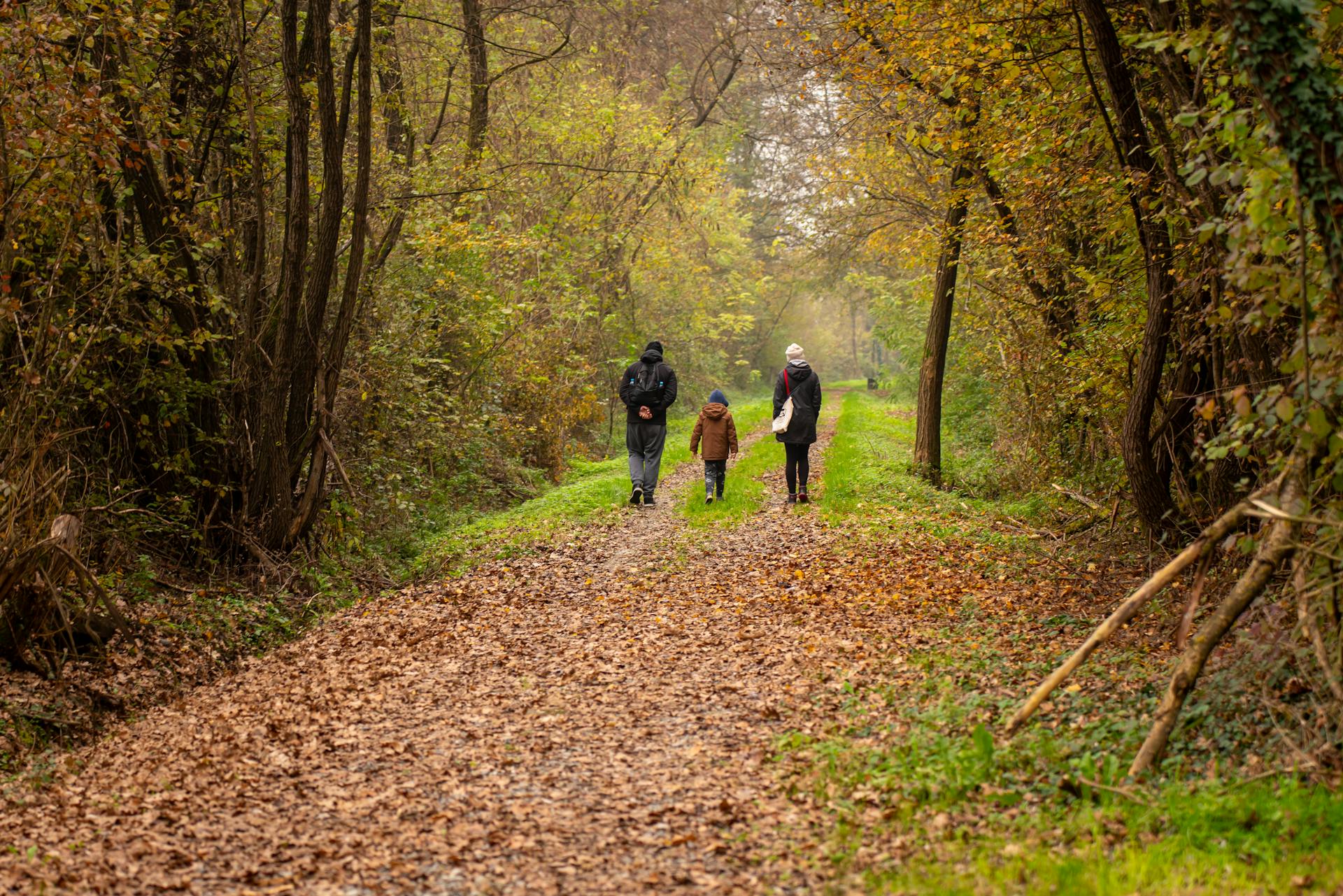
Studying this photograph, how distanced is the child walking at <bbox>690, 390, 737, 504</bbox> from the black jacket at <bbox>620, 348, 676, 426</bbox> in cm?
57

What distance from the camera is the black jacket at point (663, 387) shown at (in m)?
13.6

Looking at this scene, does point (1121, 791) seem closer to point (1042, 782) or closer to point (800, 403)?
point (1042, 782)

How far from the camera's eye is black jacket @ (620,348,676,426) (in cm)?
1363

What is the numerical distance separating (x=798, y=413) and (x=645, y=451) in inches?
93.2

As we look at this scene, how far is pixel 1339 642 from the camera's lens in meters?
4.41

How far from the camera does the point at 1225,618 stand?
4.61 meters

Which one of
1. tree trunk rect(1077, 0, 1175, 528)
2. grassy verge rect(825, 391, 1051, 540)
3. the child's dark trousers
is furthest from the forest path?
the child's dark trousers

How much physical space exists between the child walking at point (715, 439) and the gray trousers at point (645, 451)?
0.58 meters

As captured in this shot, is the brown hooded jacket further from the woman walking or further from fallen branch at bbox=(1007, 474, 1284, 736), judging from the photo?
fallen branch at bbox=(1007, 474, 1284, 736)

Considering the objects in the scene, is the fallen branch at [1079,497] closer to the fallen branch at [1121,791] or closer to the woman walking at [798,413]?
the woman walking at [798,413]

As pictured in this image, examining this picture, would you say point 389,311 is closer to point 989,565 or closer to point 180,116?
point 180,116

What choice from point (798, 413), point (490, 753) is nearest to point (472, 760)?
point (490, 753)

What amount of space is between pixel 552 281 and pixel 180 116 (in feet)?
29.4

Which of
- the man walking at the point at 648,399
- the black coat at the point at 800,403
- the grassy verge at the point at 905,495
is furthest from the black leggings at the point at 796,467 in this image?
the man walking at the point at 648,399
